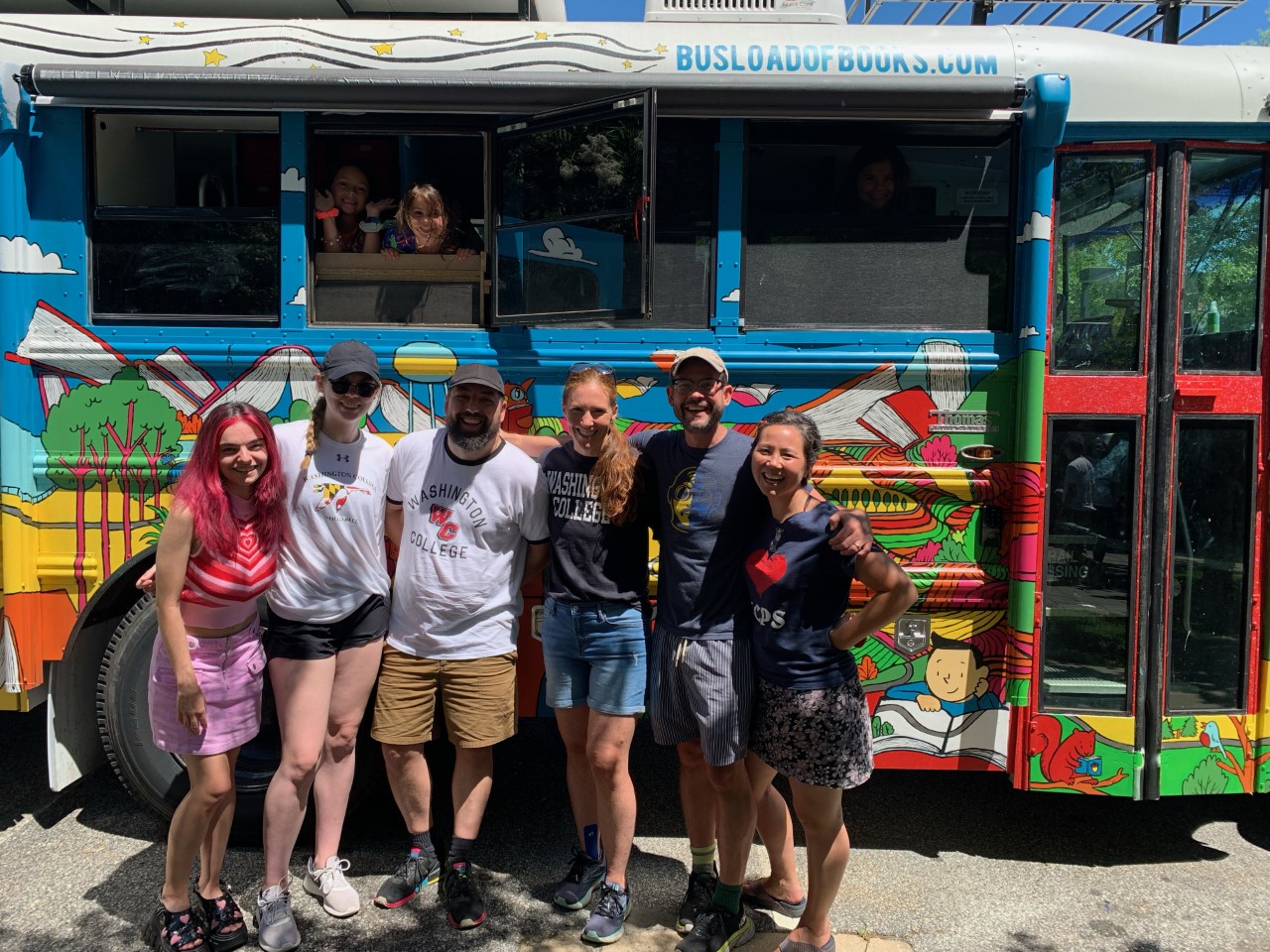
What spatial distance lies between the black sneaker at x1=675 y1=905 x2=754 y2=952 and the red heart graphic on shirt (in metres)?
1.03

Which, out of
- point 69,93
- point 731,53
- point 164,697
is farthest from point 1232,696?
point 69,93

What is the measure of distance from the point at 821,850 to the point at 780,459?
44.4 inches

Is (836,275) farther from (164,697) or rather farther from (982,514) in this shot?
(164,697)

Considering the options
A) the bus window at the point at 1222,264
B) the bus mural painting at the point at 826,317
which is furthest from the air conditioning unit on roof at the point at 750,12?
the bus window at the point at 1222,264

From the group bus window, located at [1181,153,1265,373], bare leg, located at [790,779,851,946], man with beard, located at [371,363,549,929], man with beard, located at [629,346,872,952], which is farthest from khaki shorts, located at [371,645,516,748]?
bus window, located at [1181,153,1265,373]

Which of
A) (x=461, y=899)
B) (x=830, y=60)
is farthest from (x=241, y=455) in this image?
(x=830, y=60)

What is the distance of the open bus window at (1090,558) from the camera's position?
10.6ft

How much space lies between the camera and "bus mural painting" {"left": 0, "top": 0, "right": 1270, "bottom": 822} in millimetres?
3182

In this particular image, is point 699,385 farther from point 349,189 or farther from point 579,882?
point 579,882

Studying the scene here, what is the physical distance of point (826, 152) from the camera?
3240 millimetres

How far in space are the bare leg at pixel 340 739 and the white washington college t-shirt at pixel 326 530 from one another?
169 millimetres

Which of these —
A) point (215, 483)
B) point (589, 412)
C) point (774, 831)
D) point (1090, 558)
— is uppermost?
point (589, 412)

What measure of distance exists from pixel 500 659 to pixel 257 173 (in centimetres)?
204

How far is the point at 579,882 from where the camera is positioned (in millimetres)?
3098
